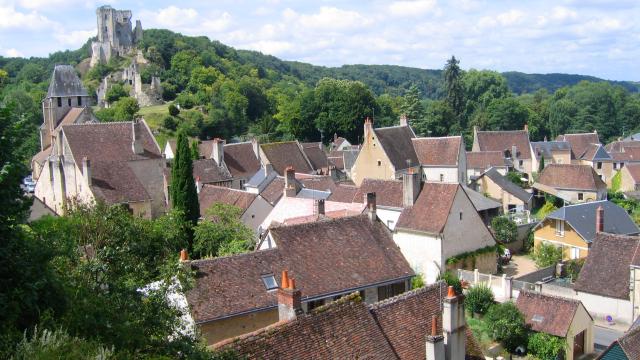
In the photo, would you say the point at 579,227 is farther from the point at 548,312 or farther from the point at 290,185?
the point at 290,185

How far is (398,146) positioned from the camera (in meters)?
52.4

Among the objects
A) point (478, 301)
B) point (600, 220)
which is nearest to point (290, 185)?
point (478, 301)

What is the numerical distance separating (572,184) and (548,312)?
31307mm

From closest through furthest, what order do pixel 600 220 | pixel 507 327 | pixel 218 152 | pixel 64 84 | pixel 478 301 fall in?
pixel 507 327, pixel 478 301, pixel 600 220, pixel 218 152, pixel 64 84

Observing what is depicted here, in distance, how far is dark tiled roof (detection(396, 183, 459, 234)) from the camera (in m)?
31.2

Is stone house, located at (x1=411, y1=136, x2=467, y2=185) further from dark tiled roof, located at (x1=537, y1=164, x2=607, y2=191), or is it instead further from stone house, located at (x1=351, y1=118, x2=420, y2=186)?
dark tiled roof, located at (x1=537, y1=164, x2=607, y2=191)

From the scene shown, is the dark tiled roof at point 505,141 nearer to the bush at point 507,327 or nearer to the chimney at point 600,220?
the chimney at point 600,220

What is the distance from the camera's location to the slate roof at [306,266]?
20359mm

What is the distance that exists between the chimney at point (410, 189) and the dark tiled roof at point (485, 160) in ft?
113

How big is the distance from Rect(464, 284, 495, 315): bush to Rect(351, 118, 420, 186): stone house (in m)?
22.2

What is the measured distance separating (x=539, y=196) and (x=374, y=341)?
42965mm

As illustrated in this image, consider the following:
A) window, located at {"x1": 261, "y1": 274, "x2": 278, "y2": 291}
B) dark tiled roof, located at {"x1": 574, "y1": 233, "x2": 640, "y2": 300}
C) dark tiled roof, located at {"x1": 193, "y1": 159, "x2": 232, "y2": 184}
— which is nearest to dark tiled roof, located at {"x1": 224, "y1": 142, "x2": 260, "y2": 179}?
dark tiled roof, located at {"x1": 193, "y1": 159, "x2": 232, "y2": 184}

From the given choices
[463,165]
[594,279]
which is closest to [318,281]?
[594,279]

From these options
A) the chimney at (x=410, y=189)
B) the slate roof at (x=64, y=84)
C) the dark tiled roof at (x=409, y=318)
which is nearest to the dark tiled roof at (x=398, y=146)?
the chimney at (x=410, y=189)
